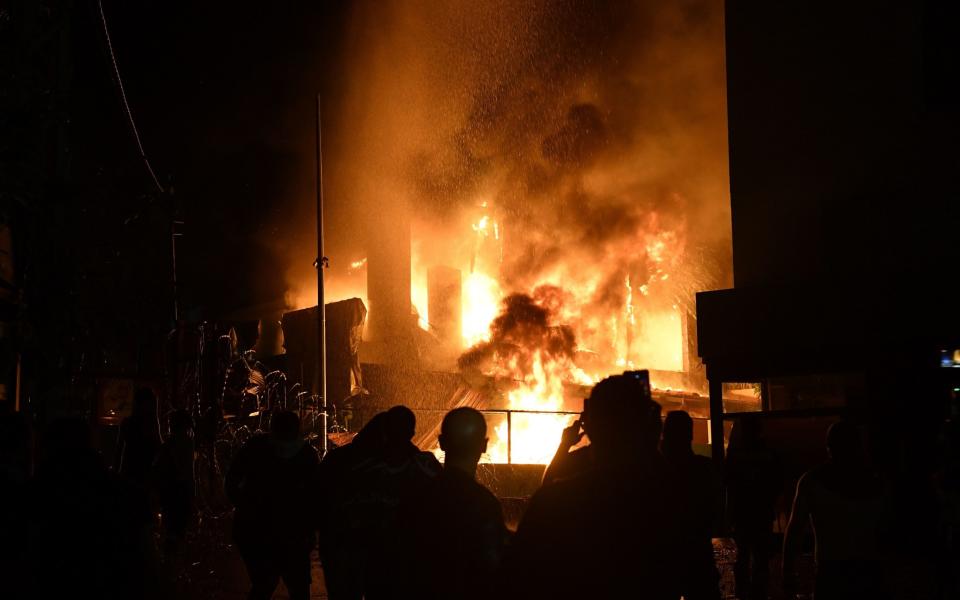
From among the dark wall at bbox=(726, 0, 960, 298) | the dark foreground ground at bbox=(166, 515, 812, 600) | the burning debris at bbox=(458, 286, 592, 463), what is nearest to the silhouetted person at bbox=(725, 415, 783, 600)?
the dark foreground ground at bbox=(166, 515, 812, 600)

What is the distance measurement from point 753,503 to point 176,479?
20.0ft

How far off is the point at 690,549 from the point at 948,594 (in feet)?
11.7

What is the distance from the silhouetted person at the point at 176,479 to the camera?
1023cm

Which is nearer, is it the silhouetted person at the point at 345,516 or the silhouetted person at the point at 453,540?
the silhouetted person at the point at 453,540

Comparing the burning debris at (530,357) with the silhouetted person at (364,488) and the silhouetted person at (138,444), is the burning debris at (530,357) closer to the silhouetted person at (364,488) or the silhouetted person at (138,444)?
the silhouetted person at (138,444)

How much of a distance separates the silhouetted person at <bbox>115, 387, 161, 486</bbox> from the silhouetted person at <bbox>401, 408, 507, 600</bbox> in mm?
7084

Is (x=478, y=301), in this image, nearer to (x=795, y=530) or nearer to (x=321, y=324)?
(x=321, y=324)

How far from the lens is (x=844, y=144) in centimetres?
1421

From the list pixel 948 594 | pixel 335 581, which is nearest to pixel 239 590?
pixel 335 581

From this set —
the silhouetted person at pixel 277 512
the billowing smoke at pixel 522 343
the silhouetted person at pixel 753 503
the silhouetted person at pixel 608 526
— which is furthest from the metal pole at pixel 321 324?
the silhouetted person at pixel 608 526

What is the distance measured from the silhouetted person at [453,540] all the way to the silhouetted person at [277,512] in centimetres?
254

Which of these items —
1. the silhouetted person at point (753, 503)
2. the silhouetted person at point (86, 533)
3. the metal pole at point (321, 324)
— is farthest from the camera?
the metal pole at point (321, 324)

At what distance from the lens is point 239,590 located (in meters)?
9.66

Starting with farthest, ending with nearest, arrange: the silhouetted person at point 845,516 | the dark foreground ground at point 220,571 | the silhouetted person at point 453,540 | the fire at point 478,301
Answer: the fire at point 478,301 → the dark foreground ground at point 220,571 → the silhouetted person at point 845,516 → the silhouetted person at point 453,540
